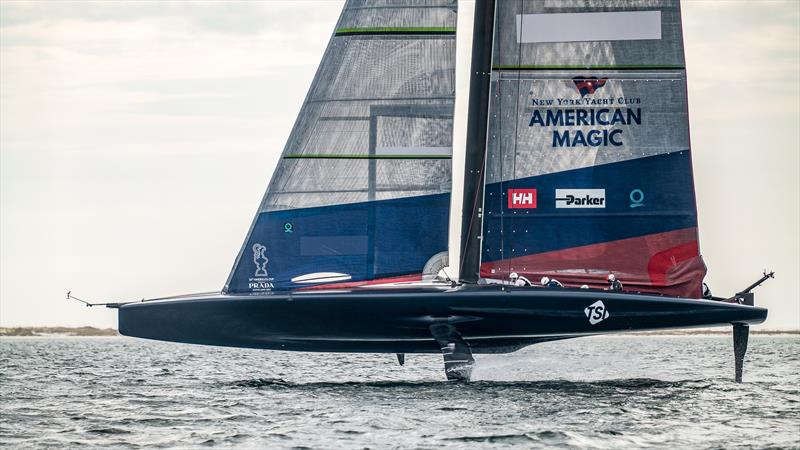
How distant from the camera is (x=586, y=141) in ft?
66.3

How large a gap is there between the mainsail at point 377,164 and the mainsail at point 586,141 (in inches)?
30.1

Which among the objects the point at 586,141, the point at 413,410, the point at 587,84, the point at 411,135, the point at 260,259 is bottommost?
the point at 413,410

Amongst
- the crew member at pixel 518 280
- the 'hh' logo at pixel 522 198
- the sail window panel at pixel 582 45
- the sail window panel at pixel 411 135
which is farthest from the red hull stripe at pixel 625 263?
the sail window panel at pixel 582 45

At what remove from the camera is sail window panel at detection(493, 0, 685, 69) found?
20062 millimetres

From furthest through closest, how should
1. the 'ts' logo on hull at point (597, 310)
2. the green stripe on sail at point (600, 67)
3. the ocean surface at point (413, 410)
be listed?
the green stripe on sail at point (600, 67)
the 'ts' logo on hull at point (597, 310)
the ocean surface at point (413, 410)

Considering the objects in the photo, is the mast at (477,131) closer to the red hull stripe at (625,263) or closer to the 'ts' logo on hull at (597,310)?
the red hull stripe at (625,263)

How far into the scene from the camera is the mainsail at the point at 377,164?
66.1ft

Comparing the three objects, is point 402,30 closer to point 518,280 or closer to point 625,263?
point 518,280

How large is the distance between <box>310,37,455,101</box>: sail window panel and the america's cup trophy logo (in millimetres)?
2375

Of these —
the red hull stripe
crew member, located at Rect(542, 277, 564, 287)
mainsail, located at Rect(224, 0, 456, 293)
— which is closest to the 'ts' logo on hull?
crew member, located at Rect(542, 277, 564, 287)

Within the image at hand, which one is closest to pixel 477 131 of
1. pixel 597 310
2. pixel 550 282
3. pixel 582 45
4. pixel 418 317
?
pixel 582 45

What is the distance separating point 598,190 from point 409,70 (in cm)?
324

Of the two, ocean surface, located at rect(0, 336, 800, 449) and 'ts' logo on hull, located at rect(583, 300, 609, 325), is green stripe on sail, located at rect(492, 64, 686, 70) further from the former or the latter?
ocean surface, located at rect(0, 336, 800, 449)

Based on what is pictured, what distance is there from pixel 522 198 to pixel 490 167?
0.64 metres
